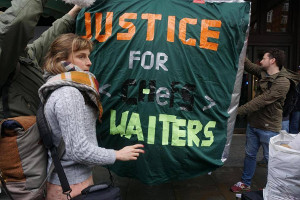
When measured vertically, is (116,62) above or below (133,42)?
below

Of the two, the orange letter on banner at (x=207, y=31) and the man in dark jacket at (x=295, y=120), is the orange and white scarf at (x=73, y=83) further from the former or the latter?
the man in dark jacket at (x=295, y=120)

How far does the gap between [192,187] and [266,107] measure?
1.62 m

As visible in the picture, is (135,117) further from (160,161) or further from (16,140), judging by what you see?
(16,140)

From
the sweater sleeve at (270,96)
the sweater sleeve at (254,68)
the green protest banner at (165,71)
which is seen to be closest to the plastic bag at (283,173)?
the green protest banner at (165,71)

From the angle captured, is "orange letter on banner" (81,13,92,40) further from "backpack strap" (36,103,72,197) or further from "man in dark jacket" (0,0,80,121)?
"backpack strap" (36,103,72,197)

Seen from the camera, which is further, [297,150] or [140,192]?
[140,192]

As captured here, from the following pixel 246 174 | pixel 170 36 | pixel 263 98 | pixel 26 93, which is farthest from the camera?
pixel 246 174

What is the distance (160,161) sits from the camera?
8.14 ft

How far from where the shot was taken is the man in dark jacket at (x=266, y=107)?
11.6 feet

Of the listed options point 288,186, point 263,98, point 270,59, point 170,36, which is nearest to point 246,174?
point 263,98

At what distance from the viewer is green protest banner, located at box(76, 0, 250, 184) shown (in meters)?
2.39

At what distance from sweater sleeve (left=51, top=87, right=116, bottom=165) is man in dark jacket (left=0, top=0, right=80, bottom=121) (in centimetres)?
44

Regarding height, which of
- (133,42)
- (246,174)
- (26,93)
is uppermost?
(133,42)

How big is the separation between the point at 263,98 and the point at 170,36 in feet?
6.09
